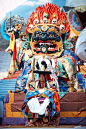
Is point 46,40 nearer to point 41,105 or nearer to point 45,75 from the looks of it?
point 45,75

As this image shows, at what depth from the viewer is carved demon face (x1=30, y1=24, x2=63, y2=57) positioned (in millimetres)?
5480

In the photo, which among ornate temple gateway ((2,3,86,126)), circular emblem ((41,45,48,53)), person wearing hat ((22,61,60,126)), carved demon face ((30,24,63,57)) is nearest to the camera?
person wearing hat ((22,61,60,126))

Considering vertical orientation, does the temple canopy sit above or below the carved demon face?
above

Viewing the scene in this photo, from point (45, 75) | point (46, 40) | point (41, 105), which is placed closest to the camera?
point (41, 105)

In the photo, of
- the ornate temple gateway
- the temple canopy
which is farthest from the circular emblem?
the temple canopy

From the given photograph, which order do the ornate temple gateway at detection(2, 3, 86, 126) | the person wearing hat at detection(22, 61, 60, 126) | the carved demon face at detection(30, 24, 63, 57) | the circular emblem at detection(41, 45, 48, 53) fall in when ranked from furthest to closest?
the circular emblem at detection(41, 45, 48, 53)
the carved demon face at detection(30, 24, 63, 57)
the ornate temple gateway at detection(2, 3, 86, 126)
the person wearing hat at detection(22, 61, 60, 126)

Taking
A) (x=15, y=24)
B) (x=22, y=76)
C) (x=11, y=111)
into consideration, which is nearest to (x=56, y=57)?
(x=22, y=76)

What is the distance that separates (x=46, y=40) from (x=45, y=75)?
893mm

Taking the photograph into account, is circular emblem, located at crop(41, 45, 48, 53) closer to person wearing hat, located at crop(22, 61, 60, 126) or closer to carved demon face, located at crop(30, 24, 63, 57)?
carved demon face, located at crop(30, 24, 63, 57)

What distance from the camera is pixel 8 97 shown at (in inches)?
184

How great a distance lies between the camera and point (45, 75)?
5.14 m

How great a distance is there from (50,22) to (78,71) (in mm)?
1362

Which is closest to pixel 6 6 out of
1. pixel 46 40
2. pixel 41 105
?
pixel 46 40

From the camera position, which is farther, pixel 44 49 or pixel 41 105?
pixel 44 49
